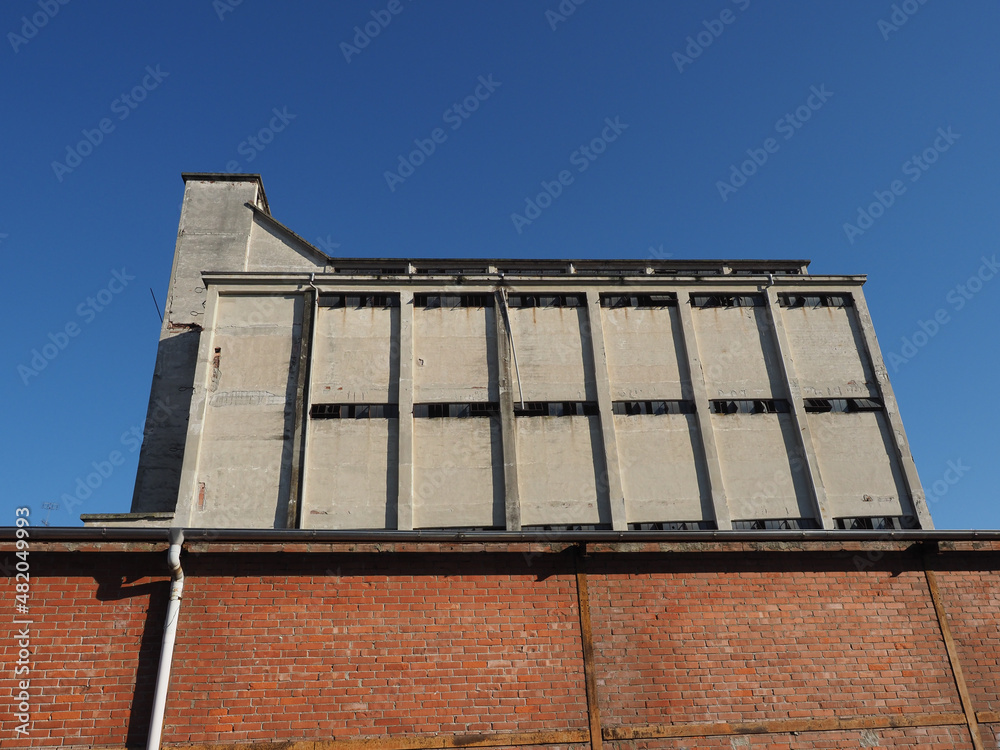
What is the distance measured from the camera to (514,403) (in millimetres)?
20938

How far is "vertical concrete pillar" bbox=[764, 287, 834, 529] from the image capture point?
20.1m

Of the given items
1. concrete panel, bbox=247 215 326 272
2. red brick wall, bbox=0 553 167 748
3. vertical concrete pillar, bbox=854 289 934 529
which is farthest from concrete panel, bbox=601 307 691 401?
red brick wall, bbox=0 553 167 748

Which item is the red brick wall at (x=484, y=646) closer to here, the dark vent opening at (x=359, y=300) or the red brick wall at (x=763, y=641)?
the red brick wall at (x=763, y=641)

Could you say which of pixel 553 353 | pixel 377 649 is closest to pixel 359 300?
pixel 553 353

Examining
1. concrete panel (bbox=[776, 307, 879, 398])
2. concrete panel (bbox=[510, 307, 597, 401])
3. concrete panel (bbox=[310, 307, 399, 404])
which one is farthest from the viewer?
concrete panel (bbox=[776, 307, 879, 398])

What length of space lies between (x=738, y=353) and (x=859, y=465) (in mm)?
5075

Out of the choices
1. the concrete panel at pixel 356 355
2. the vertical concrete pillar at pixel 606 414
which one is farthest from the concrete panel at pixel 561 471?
the concrete panel at pixel 356 355

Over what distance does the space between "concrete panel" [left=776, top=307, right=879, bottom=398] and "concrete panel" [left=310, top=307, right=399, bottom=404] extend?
1350 cm

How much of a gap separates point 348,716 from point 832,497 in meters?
17.7

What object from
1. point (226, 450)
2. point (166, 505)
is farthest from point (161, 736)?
point (166, 505)

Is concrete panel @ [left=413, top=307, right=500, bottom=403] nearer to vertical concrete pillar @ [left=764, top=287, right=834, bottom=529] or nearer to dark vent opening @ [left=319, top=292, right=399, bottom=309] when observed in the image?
dark vent opening @ [left=319, top=292, right=399, bottom=309]

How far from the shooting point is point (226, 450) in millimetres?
19484

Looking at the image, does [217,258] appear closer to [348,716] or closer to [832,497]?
[348,716]

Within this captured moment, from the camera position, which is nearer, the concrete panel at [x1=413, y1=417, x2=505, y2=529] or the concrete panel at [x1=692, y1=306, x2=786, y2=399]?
the concrete panel at [x1=413, y1=417, x2=505, y2=529]
